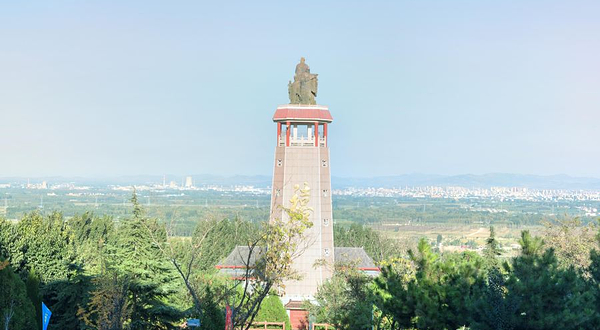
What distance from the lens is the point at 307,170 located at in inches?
1316

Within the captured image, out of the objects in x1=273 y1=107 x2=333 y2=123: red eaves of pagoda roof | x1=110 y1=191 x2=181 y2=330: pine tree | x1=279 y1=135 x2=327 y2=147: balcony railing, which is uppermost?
x1=273 y1=107 x2=333 y2=123: red eaves of pagoda roof

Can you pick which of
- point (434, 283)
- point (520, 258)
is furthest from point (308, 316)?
point (520, 258)

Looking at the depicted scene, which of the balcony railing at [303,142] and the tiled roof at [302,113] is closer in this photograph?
the tiled roof at [302,113]

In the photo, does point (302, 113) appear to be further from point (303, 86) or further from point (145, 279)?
point (145, 279)

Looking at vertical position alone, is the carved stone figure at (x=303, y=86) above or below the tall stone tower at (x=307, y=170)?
above

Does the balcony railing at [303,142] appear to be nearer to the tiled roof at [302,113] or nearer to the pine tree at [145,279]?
the tiled roof at [302,113]

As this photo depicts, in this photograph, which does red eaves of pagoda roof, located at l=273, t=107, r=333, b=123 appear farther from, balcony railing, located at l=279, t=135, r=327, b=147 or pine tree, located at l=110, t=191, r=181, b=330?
pine tree, located at l=110, t=191, r=181, b=330

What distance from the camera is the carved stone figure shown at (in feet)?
114

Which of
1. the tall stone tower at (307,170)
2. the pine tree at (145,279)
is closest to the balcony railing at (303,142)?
the tall stone tower at (307,170)

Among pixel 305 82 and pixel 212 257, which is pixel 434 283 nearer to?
pixel 305 82

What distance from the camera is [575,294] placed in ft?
51.2

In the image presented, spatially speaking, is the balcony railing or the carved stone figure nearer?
the balcony railing

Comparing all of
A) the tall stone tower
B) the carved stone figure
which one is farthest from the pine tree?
the carved stone figure

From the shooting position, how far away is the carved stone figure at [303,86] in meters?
34.8
